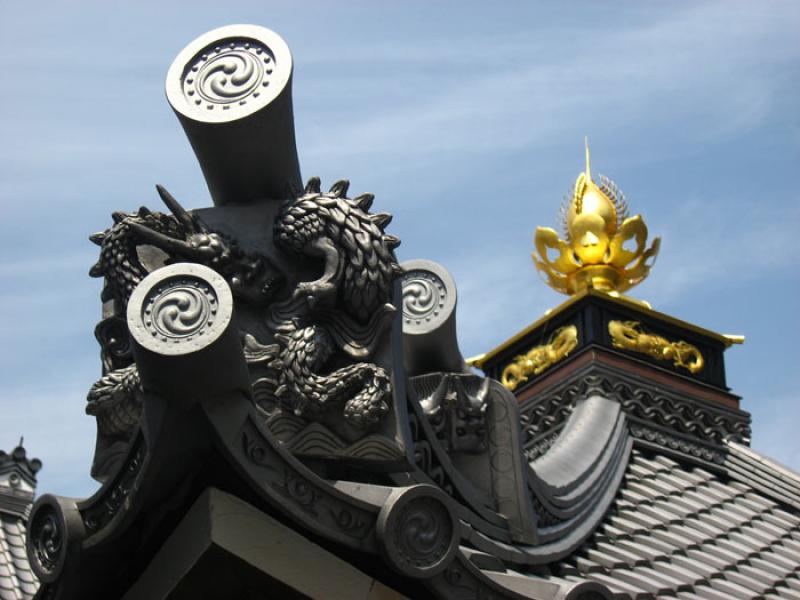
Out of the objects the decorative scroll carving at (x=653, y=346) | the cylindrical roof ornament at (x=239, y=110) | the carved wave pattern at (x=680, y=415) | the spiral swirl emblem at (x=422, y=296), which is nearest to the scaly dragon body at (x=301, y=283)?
the cylindrical roof ornament at (x=239, y=110)

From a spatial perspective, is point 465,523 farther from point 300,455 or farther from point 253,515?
point 253,515

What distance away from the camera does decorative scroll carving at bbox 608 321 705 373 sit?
16919 millimetres

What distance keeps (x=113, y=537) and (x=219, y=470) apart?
0.65 meters

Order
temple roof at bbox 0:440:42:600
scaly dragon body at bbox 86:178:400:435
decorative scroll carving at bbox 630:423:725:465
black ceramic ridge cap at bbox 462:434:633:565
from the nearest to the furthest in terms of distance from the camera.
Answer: scaly dragon body at bbox 86:178:400:435 < black ceramic ridge cap at bbox 462:434:633:565 < temple roof at bbox 0:440:42:600 < decorative scroll carving at bbox 630:423:725:465

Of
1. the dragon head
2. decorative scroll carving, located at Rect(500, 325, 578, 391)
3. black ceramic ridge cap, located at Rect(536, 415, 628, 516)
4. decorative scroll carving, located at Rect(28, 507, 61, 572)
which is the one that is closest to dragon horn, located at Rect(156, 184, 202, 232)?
the dragon head

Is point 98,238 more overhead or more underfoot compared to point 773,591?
more underfoot

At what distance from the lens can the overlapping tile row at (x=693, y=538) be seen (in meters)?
11.8

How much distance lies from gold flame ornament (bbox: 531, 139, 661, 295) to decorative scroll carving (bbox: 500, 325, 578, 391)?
0.87 metres

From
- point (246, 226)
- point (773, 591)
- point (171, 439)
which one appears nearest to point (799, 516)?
point (773, 591)

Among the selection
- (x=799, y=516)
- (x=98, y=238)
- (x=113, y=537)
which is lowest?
(x=113, y=537)

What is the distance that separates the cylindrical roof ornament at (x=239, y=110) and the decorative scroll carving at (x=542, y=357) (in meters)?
7.72

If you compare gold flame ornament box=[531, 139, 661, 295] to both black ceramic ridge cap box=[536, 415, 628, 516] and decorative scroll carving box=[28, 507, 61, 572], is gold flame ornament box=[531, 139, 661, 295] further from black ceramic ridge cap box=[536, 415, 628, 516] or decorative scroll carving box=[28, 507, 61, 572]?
decorative scroll carving box=[28, 507, 61, 572]

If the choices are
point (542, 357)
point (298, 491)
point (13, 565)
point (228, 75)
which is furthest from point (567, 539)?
point (13, 565)

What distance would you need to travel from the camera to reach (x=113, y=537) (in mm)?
8266
